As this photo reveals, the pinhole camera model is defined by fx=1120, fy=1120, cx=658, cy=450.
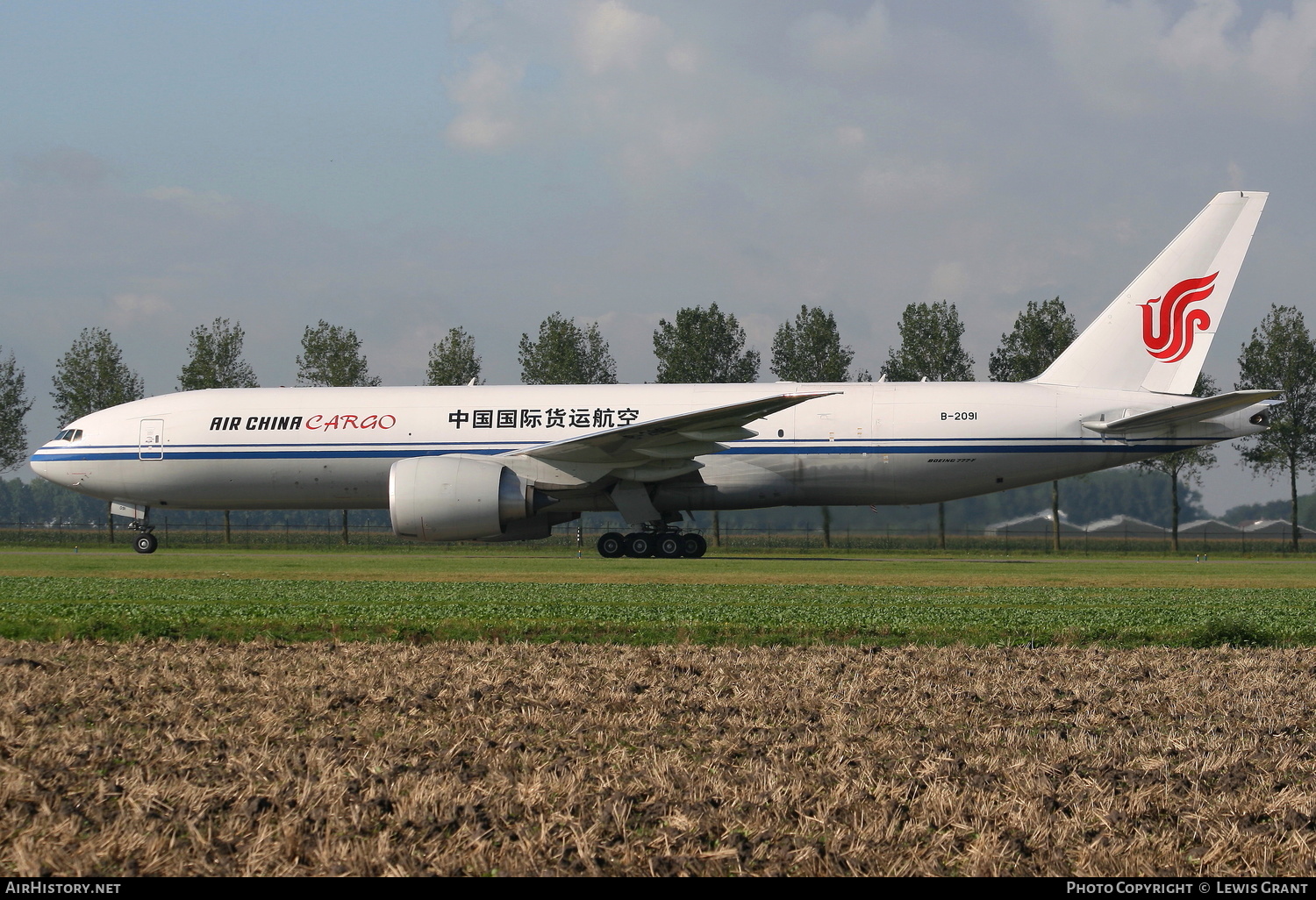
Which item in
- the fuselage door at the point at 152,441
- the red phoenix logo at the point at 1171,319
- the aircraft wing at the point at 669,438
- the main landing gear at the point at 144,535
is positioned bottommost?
the main landing gear at the point at 144,535

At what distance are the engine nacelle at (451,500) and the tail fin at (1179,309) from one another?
12485 millimetres

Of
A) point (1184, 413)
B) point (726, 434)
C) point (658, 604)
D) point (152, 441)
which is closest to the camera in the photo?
point (658, 604)

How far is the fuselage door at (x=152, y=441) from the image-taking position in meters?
24.9

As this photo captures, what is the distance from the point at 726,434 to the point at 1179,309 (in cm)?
1025

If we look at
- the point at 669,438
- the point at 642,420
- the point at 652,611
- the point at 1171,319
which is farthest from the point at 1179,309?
the point at 652,611

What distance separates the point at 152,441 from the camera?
2500 cm

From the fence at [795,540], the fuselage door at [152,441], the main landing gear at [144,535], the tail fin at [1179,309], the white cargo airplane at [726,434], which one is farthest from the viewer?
the fence at [795,540]

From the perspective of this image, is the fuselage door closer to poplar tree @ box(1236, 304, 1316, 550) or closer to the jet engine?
the jet engine

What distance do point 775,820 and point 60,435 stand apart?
26.7 metres

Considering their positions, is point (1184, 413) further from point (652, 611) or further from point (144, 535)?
point (144, 535)

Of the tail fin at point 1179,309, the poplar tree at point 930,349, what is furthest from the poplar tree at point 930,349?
the tail fin at point 1179,309

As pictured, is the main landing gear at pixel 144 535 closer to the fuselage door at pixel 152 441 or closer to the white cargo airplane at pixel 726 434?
the white cargo airplane at pixel 726 434

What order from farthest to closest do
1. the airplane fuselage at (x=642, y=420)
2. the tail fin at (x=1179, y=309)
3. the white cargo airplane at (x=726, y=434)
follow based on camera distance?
the tail fin at (x=1179, y=309) → the airplane fuselage at (x=642, y=420) → the white cargo airplane at (x=726, y=434)

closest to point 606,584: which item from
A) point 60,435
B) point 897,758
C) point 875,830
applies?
point 897,758
